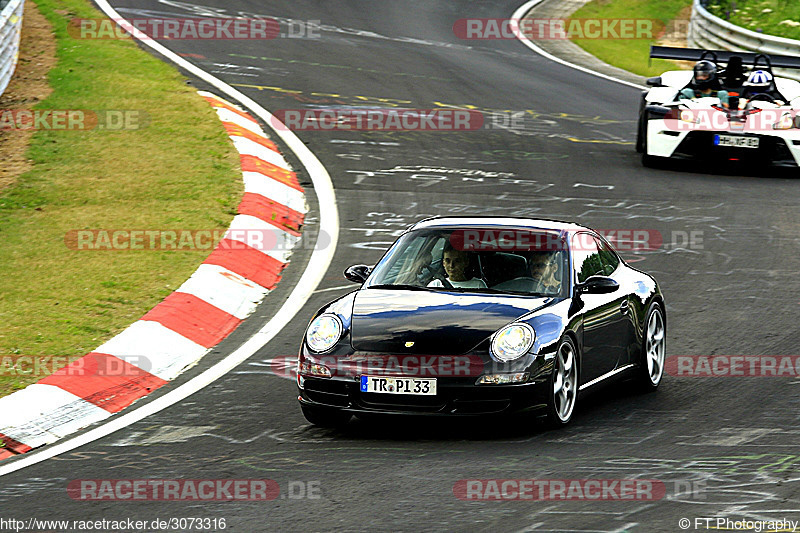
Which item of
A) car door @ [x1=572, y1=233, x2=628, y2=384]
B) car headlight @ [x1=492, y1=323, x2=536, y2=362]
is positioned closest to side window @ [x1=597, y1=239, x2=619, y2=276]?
car door @ [x1=572, y1=233, x2=628, y2=384]

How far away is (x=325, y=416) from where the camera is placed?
700cm

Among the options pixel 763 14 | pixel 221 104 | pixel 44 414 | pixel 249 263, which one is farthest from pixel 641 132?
pixel 763 14

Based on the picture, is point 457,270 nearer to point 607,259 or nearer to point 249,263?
point 607,259

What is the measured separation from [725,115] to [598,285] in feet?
29.0

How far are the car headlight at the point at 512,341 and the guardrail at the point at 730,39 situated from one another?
17245 millimetres

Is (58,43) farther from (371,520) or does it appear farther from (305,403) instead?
(371,520)

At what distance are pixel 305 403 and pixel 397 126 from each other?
10552 mm

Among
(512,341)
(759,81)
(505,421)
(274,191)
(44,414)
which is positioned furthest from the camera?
(759,81)

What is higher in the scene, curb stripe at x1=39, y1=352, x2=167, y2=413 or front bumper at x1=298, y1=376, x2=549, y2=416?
front bumper at x1=298, y1=376, x2=549, y2=416

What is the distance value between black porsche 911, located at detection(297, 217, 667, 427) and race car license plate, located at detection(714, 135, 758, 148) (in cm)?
751

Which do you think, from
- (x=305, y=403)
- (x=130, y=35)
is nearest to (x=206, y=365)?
(x=305, y=403)

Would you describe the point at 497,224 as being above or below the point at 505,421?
above

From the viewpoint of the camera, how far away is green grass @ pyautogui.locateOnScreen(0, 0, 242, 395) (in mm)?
9086

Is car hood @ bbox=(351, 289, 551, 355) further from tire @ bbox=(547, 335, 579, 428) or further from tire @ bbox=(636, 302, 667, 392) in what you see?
tire @ bbox=(636, 302, 667, 392)
